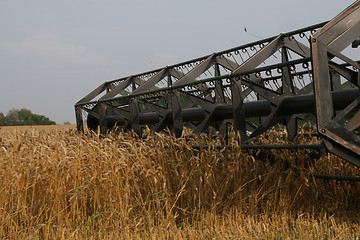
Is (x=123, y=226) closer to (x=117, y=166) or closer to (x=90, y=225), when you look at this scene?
(x=90, y=225)

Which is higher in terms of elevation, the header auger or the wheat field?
the header auger

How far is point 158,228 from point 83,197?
102 centimetres

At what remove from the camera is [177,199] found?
15.5ft

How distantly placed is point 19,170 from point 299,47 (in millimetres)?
4728

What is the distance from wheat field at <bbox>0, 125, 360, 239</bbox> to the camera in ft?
14.0

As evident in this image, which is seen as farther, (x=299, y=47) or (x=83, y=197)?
(x=299, y=47)

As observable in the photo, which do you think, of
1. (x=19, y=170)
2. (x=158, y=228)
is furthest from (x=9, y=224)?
(x=158, y=228)

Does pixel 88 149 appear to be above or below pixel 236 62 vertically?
below

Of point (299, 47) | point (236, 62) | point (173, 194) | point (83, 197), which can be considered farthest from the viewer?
point (236, 62)

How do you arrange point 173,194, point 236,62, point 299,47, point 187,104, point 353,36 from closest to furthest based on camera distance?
point 353,36, point 173,194, point 299,47, point 236,62, point 187,104

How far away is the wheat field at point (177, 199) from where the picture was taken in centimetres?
426

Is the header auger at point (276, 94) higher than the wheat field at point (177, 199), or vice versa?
the header auger at point (276, 94)

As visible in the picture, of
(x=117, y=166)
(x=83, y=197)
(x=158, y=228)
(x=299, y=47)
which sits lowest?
(x=158, y=228)

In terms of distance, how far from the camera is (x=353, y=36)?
4.23 metres
